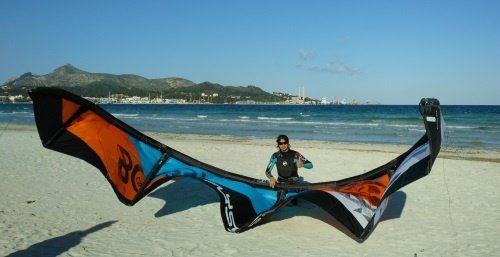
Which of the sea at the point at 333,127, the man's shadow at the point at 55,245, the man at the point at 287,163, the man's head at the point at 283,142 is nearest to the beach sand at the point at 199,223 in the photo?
the man's shadow at the point at 55,245

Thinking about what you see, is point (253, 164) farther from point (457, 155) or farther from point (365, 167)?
point (457, 155)

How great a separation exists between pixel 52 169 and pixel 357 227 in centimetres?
734

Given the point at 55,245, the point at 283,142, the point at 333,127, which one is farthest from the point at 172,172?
the point at 333,127

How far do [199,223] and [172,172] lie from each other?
84 centimetres

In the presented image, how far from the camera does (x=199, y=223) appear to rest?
6168mm

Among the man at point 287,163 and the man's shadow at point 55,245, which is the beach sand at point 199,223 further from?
the man at point 287,163

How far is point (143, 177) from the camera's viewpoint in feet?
21.0

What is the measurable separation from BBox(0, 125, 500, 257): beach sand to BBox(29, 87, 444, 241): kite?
306 millimetres

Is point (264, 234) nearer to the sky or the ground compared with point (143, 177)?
nearer to the ground

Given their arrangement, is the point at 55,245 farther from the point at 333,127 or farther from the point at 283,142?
the point at 333,127

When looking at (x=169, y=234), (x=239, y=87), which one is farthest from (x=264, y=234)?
(x=239, y=87)

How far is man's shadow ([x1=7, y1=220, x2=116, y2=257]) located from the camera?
15.7 feet

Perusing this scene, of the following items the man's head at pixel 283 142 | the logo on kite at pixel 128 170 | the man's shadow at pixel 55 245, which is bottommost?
the man's shadow at pixel 55 245

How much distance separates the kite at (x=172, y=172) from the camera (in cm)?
536
